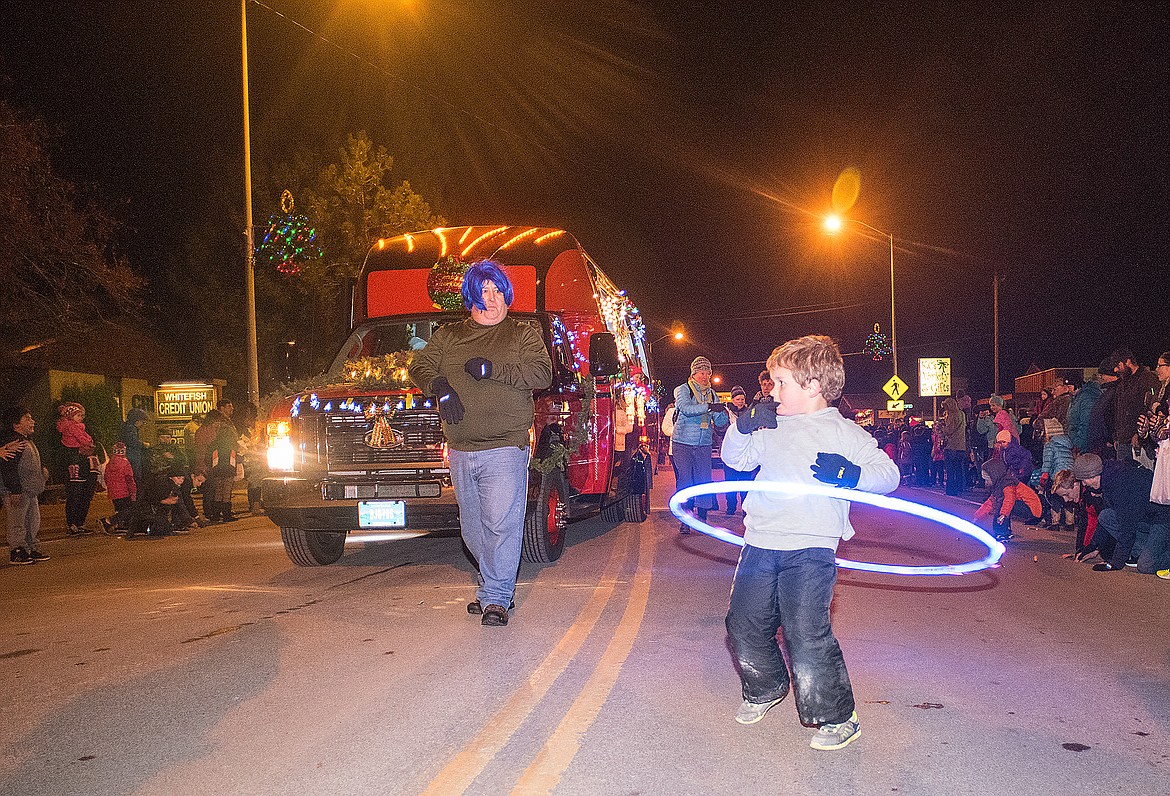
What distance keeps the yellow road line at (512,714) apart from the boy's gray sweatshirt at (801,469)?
1383 millimetres

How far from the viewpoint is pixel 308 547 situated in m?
9.67

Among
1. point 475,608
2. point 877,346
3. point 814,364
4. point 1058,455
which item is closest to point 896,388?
point 877,346

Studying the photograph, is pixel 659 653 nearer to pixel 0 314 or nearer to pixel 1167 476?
pixel 1167 476

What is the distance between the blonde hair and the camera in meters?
4.52

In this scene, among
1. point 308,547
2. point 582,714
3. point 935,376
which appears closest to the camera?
point 582,714

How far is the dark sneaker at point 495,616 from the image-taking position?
677 cm

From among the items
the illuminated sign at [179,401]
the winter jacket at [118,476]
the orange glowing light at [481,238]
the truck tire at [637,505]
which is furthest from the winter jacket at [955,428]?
the illuminated sign at [179,401]

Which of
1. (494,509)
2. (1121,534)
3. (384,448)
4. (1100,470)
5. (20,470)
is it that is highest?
(384,448)

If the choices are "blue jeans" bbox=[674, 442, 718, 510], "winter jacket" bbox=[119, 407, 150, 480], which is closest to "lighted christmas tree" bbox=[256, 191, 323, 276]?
"winter jacket" bbox=[119, 407, 150, 480]

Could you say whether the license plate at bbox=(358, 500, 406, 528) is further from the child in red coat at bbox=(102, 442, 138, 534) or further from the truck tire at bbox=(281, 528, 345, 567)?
the child in red coat at bbox=(102, 442, 138, 534)

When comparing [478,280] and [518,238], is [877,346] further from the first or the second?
[478,280]

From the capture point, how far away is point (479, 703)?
16.4 feet

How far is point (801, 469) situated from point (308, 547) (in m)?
6.38

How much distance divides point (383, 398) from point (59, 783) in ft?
17.2
